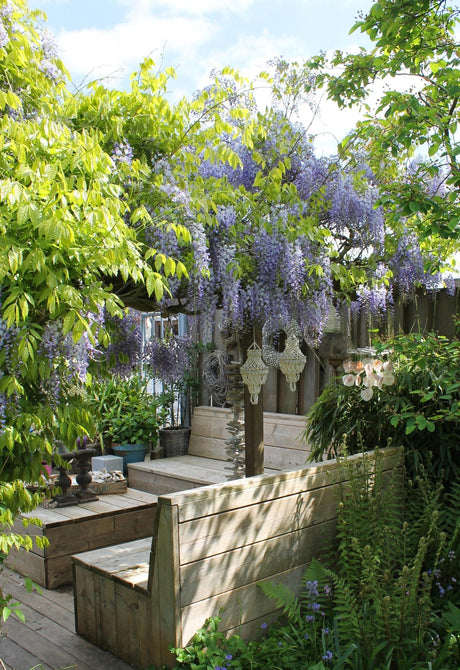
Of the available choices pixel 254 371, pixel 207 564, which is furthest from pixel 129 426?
pixel 207 564

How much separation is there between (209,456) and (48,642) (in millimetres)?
2749

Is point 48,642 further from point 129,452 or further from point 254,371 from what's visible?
point 129,452

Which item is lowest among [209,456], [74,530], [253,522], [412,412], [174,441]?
[74,530]

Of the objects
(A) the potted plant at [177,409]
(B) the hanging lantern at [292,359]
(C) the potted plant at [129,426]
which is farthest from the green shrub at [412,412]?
(C) the potted plant at [129,426]

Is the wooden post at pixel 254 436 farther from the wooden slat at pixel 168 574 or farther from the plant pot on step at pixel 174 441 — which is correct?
the plant pot on step at pixel 174 441

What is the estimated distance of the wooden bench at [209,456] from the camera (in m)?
4.48

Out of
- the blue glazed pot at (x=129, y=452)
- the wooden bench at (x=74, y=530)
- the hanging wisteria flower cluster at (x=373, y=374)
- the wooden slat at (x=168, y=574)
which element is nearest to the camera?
the wooden slat at (x=168, y=574)

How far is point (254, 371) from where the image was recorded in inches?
119

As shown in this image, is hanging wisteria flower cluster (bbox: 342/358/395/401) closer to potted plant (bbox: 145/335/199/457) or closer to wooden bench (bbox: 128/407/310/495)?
wooden bench (bbox: 128/407/310/495)

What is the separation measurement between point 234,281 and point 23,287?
1.12 meters

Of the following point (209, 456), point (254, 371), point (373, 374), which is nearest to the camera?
point (373, 374)

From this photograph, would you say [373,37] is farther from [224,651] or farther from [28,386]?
[224,651]

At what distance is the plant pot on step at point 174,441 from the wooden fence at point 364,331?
3.24 ft

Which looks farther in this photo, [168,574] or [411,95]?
[411,95]
